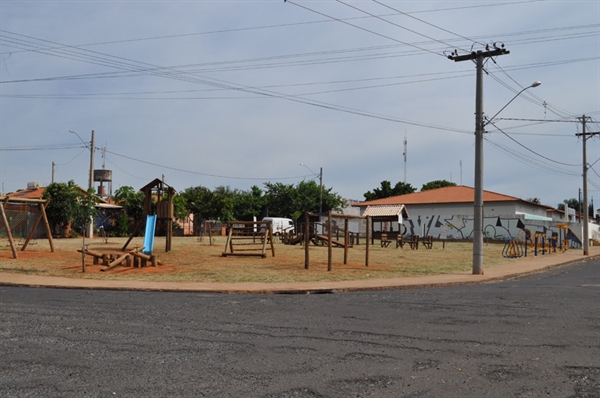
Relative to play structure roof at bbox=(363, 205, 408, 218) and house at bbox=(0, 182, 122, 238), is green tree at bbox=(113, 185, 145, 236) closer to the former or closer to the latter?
house at bbox=(0, 182, 122, 238)

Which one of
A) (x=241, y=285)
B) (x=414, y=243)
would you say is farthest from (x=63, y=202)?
(x=241, y=285)

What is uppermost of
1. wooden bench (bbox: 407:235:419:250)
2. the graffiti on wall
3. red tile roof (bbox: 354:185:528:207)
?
red tile roof (bbox: 354:185:528:207)

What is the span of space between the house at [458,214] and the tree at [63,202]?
27.1 metres

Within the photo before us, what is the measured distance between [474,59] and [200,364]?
1938 cm

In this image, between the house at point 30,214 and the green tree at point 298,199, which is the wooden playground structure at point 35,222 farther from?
the green tree at point 298,199

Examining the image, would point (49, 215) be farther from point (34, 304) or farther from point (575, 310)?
point (575, 310)

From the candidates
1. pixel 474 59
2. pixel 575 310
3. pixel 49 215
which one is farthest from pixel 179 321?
pixel 49 215

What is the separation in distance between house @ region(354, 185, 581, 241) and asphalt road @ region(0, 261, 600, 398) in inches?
1770

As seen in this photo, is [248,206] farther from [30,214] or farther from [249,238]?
[249,238]

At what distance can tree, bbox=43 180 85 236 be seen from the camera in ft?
153

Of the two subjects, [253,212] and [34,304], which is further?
[253,212]

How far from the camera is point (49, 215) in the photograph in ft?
155

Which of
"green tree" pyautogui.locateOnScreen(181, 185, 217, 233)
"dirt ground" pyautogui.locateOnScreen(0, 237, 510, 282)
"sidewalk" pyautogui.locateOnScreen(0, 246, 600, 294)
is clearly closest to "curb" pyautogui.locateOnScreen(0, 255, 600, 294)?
"sidewalk" pyautogui.locateOnScreen(0, 246, 600, 294)

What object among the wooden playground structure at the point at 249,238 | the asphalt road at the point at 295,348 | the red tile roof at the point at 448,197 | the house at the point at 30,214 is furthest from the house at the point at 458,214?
the asphalt road at the point at 295,348
